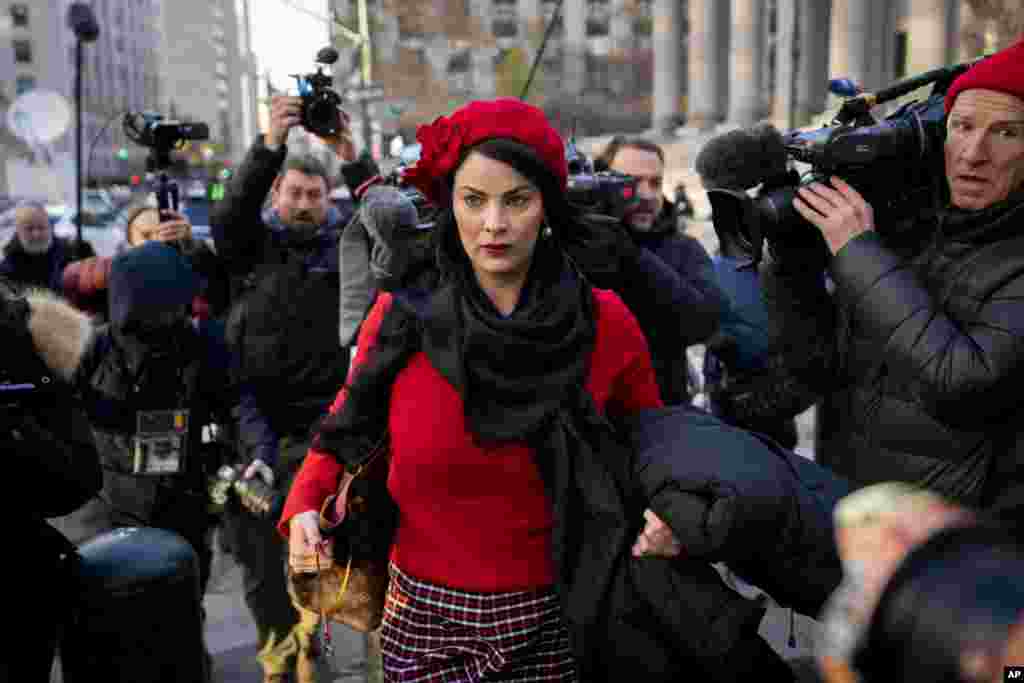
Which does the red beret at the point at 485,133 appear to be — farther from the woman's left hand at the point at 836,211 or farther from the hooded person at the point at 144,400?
the hooded person at the point at 144,400

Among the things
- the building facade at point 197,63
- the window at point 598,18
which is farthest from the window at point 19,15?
the window at point 598,18

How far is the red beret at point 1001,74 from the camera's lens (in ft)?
7.66

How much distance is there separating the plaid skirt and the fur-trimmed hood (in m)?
1.05

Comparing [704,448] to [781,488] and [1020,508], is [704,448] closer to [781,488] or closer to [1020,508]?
[781,488]

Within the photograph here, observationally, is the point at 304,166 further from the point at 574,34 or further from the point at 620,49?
the point at 574,34

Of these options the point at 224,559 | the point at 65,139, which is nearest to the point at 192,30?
the point at 65,139

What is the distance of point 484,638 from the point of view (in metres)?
2.44

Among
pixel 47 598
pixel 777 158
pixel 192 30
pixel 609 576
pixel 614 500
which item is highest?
pixel 192 30

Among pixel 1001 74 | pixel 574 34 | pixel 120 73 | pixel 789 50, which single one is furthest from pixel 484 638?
pixel 120 73

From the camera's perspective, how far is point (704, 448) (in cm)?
214

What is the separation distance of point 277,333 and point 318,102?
103 cm

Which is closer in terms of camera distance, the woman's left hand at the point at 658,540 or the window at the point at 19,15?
the woman's left hand at the point at 658,540

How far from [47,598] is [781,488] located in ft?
5.92

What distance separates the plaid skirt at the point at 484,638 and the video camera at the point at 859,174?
0.99 m
